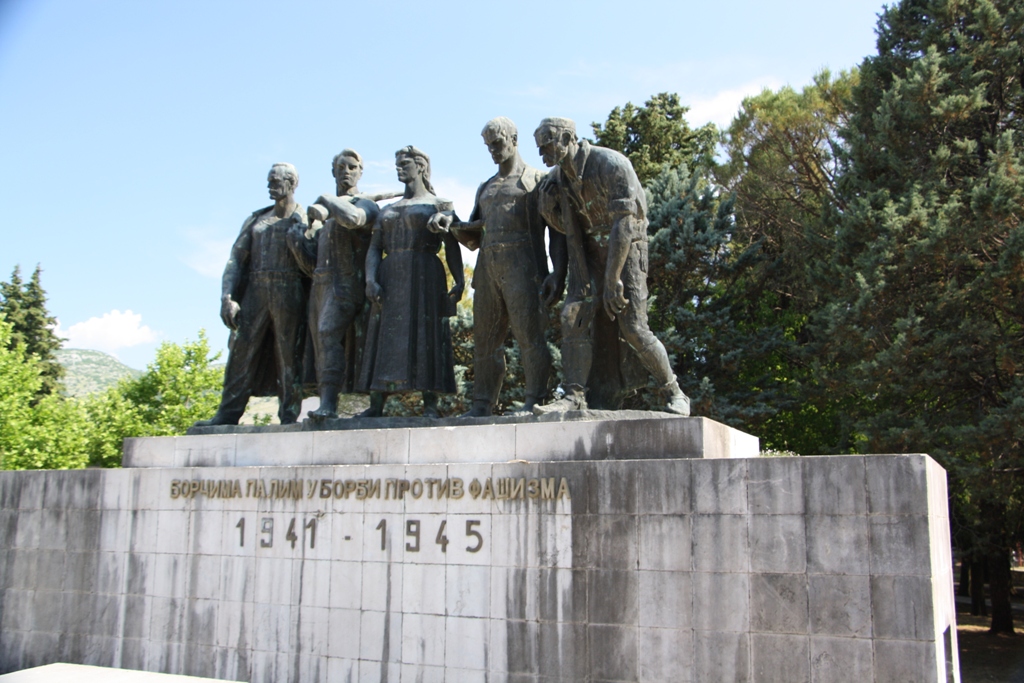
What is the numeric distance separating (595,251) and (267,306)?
12.9 ft

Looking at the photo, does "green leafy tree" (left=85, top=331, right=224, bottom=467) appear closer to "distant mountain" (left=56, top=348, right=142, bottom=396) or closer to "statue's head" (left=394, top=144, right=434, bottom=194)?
"statue's head" (left=394, top=144, right=434, bottom=194)

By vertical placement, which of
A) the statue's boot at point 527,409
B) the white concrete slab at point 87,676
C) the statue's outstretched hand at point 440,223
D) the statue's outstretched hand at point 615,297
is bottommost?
the white concrete slab at point 87,676

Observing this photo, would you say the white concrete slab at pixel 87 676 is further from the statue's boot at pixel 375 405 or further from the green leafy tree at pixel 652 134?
the green leafy tree at pixel 652 134

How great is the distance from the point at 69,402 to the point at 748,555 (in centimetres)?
2604

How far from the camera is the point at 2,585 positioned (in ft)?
32.4

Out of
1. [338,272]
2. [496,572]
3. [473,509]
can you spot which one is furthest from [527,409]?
[338,272]

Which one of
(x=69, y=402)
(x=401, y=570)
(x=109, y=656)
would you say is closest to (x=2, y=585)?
(x=109, y=656)

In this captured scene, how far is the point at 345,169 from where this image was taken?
396 inches

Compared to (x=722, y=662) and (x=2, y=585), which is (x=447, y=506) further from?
(x=2, y=585)

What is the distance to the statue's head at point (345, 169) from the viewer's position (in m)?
10.0

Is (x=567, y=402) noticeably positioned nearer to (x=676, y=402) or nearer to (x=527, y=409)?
(x=527, y=409)

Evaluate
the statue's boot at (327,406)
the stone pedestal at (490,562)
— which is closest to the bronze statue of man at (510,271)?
the stone pedestal at (490,562)

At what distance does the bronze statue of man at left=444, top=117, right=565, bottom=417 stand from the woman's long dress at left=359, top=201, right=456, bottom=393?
46cm

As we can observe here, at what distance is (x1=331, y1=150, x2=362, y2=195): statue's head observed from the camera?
10047 mm
